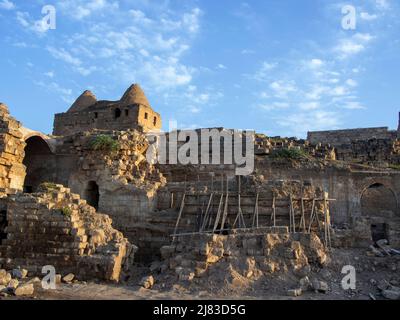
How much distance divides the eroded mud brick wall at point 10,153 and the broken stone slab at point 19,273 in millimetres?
4823

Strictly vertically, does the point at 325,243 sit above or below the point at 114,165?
below

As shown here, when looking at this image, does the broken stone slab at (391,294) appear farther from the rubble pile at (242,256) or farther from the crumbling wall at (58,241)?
the crumbling wall at (58,241)

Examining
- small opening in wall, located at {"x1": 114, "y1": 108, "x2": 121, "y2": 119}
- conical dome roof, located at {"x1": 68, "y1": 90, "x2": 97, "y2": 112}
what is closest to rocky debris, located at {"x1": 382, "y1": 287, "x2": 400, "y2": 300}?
small opening in wall, located at {"x1": 114, "y1": 108, "x2": 121, "y2": 119}

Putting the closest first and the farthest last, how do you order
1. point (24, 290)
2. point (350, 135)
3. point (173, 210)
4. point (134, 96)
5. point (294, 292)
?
point (24, 290)
point (294, 292)
point (173, 210)
point (350, 135)
point (134, 96)

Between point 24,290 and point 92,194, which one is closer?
point 24,290

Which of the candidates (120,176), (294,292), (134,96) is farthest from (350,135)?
(294,292)

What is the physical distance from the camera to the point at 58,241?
9.17m

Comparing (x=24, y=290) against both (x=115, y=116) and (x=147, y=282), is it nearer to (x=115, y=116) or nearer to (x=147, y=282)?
(x=147, y=282)

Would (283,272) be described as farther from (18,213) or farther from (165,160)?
(165,160)

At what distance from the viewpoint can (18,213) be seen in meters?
9.52

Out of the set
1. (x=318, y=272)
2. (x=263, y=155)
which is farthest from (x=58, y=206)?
(x=263, y=155)

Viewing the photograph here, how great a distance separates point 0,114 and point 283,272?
1141 cm

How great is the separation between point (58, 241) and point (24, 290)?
6.70ft

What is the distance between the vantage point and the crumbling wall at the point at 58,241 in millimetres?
8828
